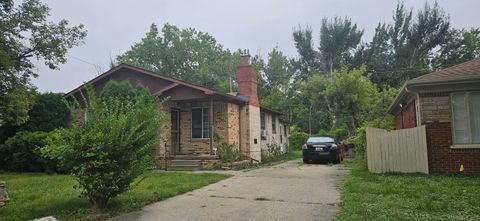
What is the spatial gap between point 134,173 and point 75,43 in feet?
50.0

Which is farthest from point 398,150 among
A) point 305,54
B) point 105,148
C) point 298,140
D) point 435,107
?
point 305,54

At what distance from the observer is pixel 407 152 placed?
476 inches

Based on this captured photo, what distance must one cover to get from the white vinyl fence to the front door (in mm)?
9252

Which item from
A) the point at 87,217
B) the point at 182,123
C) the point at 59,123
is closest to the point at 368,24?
the point at 182,123

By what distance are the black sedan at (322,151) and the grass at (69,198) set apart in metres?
7.57

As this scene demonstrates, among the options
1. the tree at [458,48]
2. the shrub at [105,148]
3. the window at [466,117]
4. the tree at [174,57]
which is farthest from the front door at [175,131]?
the tree at [458,48]

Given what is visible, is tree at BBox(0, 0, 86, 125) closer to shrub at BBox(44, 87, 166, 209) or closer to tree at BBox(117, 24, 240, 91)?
shrub at BBox(44, 87, 166, 209)

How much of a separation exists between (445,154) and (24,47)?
61.7 feet

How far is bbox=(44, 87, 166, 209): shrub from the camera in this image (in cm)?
709

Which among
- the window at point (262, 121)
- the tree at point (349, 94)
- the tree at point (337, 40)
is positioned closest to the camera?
the window at point (262, 121)

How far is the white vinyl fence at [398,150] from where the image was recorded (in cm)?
1175

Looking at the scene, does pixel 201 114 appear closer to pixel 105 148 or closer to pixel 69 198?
pixel 69 198

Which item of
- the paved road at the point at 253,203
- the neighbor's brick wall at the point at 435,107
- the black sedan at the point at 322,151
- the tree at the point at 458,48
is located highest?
the tree at the point at 458,48

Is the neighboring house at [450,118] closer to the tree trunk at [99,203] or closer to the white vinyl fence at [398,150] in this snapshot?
the white vinyl fence at [398,150]
